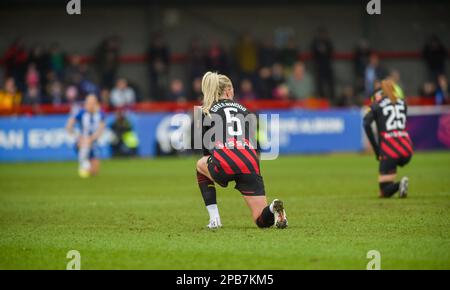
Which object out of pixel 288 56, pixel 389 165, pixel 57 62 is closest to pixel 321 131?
pixel 288 56

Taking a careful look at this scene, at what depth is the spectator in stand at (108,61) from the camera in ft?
107

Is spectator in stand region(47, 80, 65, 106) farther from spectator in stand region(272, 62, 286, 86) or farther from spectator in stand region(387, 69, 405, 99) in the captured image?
spectator in stand region(387, 69, 405, 99)

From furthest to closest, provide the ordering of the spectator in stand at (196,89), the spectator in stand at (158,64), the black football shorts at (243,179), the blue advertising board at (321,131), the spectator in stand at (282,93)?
the spectator in stand at (158,64), the spectator in stand at (282,93), the spectator in stand at (196,89), the blue advertising board at (321,131), the black football shorts at (243,179)

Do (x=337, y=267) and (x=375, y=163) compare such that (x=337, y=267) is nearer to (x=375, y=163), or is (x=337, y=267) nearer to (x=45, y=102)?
(x=375, y=163)

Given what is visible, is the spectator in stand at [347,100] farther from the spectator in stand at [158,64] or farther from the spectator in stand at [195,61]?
the spectator in stand at [158,64]

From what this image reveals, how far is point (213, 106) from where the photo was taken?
11680 millimetres

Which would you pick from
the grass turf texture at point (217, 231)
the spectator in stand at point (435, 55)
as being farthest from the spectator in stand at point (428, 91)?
the grass turf texture at point (217, 231)

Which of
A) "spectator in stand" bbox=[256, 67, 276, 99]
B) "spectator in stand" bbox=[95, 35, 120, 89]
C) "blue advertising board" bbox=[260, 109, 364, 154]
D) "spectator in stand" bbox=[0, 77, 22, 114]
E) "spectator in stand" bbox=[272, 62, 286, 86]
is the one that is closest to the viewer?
"blue advertising board" bbox=[260, 109, 364, 154]

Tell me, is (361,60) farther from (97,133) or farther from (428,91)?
(97,133)

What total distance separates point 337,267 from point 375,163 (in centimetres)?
1632

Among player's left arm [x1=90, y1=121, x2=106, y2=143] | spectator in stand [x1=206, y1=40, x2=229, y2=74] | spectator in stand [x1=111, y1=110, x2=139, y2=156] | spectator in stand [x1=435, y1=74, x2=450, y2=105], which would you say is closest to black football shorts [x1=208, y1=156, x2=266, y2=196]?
player's left arm [x1=90, y1=121, x2=106, y2=143]

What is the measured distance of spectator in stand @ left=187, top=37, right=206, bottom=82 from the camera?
106ft

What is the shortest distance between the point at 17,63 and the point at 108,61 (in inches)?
125

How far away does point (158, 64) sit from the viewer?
32594 mm
